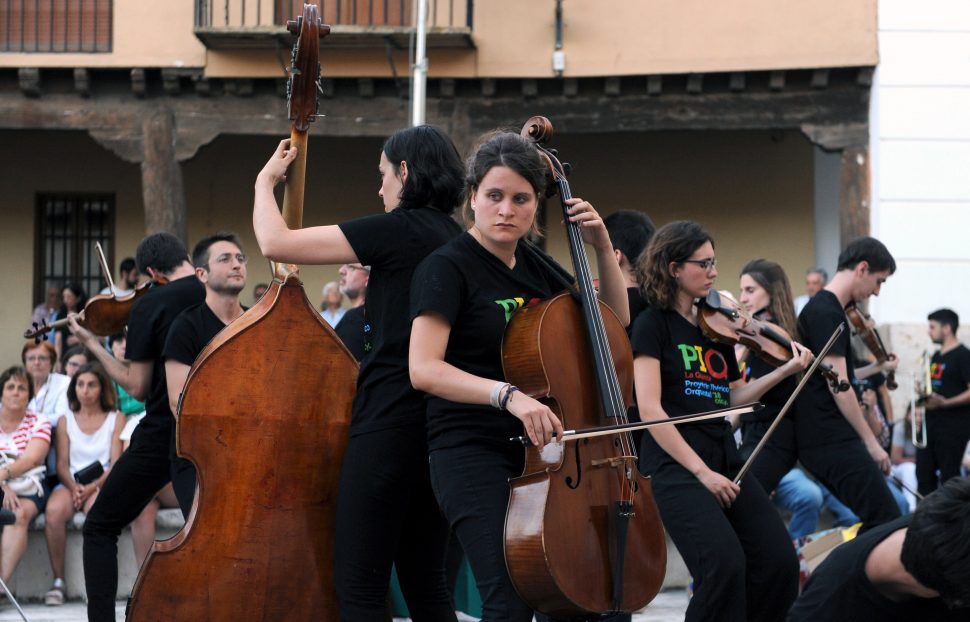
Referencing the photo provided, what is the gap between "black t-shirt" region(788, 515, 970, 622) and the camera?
270cm

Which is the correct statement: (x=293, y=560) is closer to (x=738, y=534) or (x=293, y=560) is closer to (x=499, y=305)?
(x=499, y=305)

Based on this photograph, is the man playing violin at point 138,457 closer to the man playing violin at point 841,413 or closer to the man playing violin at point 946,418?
the man playing violin at point 841,413

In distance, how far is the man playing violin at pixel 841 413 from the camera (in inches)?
238

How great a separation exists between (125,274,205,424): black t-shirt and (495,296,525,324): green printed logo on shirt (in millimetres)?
2205

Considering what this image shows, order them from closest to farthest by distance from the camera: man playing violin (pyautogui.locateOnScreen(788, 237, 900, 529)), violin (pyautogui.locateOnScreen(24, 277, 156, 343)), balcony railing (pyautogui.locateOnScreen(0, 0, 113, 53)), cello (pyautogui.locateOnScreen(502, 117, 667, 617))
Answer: cello (pyautogui.locateOnScreen(502, 117, 667, 617)), man playing violin (pyautogui.locateOnScreen(788, 237, 900, 529)), violin (pyautogui.locateOnScreen(24, 277, 156, 343)), balcony railing (pyautogui.locateOnScreen(0, 0, 113, 53))

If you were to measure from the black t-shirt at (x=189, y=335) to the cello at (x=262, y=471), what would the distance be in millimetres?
1175

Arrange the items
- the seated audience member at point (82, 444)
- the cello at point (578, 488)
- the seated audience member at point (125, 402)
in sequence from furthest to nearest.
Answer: the seated audience member at point (125, 402) < the seated audience member at point (82, 444) < the cello at point (578, 488)

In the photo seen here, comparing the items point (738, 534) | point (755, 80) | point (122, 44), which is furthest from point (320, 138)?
point (738, 534)

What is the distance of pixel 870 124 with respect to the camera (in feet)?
43.6

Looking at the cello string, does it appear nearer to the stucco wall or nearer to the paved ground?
the paved ground

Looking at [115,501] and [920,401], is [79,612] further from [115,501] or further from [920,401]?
[920,401]

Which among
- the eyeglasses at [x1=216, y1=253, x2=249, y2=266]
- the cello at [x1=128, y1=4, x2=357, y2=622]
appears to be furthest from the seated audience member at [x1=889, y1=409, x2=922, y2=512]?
the cello at [x1=128, y1=4, x2=357, y2=622]

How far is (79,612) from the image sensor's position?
766 cm

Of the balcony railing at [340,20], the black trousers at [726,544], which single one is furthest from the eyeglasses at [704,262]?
the balcony railing at [340,20]
